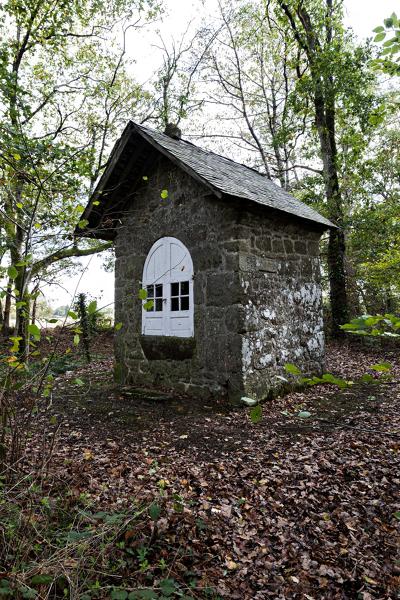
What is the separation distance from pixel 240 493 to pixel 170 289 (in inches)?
172

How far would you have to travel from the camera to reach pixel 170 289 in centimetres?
729

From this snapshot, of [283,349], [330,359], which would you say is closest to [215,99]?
[330,359]

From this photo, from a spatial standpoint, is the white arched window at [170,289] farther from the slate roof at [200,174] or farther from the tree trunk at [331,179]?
the tree trunk at [331,179]

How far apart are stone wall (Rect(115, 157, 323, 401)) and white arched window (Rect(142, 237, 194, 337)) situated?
0.17m

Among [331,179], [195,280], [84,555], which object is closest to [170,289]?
[195,280]

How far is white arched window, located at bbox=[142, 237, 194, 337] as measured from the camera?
6.89 meters

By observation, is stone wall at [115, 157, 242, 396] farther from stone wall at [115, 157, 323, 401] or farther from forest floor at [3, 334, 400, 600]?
forest floor at [3, 334, 400, 600]

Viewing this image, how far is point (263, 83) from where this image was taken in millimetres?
18750

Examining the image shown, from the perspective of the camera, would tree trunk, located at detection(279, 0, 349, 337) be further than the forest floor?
Yes

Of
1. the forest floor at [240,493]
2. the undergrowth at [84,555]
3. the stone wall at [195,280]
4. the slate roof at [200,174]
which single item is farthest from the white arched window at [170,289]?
the undergrowth at [84,555]

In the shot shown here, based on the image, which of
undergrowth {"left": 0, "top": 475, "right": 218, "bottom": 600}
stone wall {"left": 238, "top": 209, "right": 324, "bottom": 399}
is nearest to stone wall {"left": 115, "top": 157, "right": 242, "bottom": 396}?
stone wall {"left": 238, "top": 209, "right": 324, "bottom": 399}

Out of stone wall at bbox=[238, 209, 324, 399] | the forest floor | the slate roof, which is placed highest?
the slate roof

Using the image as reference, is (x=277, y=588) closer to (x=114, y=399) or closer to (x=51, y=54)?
(x=114, y=399)

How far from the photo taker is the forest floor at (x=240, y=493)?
8.31 ft
